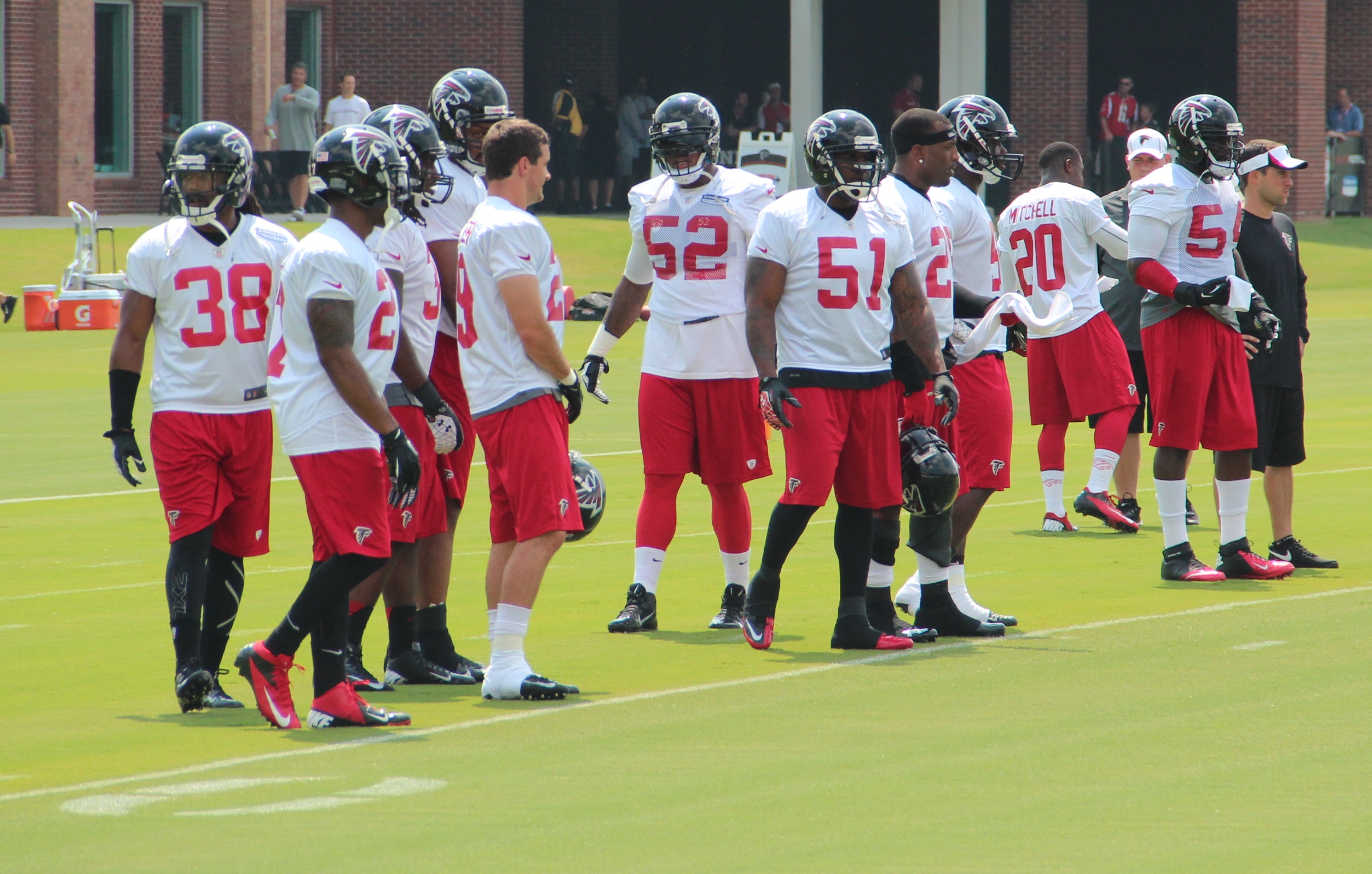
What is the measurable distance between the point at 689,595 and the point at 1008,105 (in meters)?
36.5

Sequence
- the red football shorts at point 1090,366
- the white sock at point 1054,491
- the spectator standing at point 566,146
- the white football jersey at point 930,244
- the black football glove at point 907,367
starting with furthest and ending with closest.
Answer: the spectator standing at point 566,146 → the white sock at point 1054,491 → the red football shorts at point 1090,366 → the white football jersey at point 930,244 → the black football glove at point 907,367

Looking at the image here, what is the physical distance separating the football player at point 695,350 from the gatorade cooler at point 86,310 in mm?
18299

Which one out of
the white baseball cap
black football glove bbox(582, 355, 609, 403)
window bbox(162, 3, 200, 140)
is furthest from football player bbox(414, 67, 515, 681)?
window bbox(162, 3, 200, 140)

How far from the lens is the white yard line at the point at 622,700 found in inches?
241

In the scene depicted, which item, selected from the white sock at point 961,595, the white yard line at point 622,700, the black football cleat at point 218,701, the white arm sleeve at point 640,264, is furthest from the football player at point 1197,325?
the black football cleat at point 218,701

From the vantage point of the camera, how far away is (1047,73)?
41.6 meters

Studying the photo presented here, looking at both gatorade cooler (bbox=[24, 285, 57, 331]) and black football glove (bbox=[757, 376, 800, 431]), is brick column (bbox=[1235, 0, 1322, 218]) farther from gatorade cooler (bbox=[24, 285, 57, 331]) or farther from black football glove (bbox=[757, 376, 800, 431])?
black football glove (bbox=[757, 376, 800, 431])

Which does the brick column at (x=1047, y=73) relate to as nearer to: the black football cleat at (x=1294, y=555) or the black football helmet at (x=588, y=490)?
the black football cleat at (x=1294, y=555)

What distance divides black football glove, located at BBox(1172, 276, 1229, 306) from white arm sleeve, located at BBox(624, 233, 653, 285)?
2.64m

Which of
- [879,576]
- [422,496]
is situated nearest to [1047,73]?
[879,576]

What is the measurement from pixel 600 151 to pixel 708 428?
1317 inches

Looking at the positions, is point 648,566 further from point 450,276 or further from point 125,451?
point 125,451

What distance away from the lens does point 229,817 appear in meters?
5.63

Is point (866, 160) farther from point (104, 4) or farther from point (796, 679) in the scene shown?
point (104, 4)
